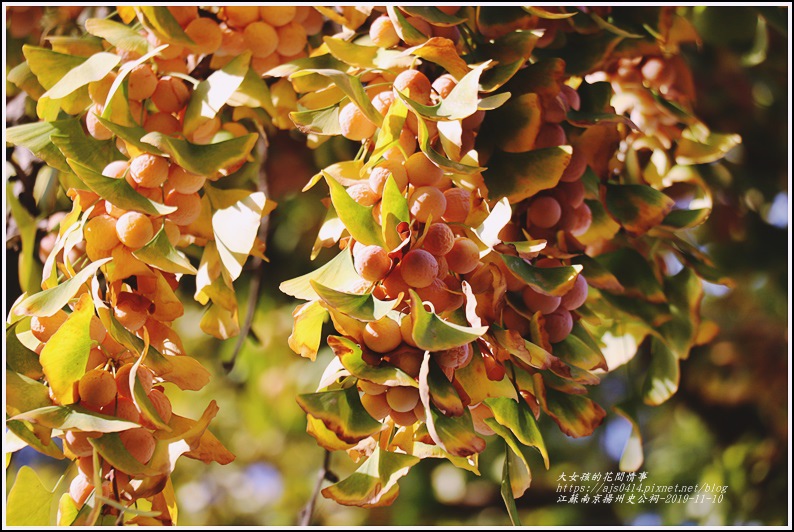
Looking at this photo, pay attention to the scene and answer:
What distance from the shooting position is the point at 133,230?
0.44 meters

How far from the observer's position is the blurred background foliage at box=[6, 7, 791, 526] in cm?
112

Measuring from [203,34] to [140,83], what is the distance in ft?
0.18

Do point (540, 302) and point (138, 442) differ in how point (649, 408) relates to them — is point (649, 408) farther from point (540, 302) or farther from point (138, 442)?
point (138, 442)

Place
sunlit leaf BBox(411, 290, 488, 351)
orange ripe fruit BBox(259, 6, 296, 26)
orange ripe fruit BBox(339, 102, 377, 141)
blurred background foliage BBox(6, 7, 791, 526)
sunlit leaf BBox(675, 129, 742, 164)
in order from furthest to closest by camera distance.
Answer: blurred background foliage BBox(6, 7, 791, 526) < sunlit leaf BBox(675, 129, 742, 164) < orange ripe fruit BBox(259, 6, 296, 26) < orange ripe fruit BBox(339, 102, 377, 141) < sunlit leaf BBox(411, 290, 488, 351)

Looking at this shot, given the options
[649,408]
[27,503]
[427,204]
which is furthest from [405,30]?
[649,408]

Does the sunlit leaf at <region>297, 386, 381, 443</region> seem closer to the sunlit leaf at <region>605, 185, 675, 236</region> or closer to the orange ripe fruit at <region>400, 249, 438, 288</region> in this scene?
the orange ripe fruit at <region>400, 249, 438, 288</region>

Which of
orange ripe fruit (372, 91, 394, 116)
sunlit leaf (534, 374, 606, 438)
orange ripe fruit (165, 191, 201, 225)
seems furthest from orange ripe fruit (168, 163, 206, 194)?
sunlit leaf (534, 374, 606, 438)

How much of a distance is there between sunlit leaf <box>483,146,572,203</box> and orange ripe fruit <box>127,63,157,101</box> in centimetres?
21

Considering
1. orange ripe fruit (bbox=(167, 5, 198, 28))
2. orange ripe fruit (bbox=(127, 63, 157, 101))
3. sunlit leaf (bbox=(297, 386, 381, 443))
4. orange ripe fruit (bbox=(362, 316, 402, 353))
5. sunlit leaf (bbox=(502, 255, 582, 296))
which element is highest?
orange ripe fruit (bbox=(167, 5, 198, 28))

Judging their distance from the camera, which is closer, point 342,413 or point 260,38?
point 342,413

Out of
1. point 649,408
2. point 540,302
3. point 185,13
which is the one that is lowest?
point 649,408

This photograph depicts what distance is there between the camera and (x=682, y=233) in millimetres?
656

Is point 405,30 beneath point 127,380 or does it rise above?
above

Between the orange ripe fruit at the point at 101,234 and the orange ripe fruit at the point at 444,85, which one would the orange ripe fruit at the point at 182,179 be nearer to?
the orange ripe fruit at the point at 101,234
